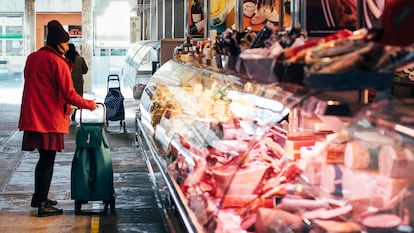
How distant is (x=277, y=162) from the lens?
4.31 metres

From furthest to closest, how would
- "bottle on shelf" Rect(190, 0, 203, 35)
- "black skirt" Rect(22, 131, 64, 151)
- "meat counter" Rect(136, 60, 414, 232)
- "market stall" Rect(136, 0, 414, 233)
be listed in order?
"bottle on shelf" Rect(190, 0, 203, 35), "black skirt" Rect(22, 131, 64, 151), "meat counter" Rect(136, 60, 414, 232), "market stall" Rect(136, 0, 414, 233)

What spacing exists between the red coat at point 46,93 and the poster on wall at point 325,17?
2.87 meters

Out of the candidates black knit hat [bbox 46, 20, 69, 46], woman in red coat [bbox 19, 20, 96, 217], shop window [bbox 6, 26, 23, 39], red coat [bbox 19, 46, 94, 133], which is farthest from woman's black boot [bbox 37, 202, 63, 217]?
shop window [bbox 6, 26, 23, 39]

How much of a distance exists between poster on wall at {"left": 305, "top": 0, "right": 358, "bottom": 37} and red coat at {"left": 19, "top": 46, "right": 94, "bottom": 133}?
9.40ft

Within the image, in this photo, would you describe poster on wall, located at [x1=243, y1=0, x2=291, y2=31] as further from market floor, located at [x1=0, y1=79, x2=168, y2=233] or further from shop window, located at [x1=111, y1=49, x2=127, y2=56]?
shop window, located at [x1=111, y1=49, x2=127, y2=56]

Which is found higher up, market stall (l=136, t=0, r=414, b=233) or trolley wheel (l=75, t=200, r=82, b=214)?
market stall (l=136, t=0, r=414, b=233)

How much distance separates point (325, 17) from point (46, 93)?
3.15 m

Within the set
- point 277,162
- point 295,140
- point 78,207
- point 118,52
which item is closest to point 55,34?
point 78,207

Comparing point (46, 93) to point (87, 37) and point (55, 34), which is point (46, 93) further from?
point (87, 37)

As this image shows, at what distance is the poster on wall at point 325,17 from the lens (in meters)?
4.67

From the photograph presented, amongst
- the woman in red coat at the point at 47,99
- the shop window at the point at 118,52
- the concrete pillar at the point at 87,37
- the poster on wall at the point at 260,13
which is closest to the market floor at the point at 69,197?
the woman in red coat at the point at 47,99

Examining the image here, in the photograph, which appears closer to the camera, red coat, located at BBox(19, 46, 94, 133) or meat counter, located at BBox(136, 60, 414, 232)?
meat counter, located at BBox(136, 60, 414, 232)

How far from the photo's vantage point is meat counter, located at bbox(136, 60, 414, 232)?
3.00m

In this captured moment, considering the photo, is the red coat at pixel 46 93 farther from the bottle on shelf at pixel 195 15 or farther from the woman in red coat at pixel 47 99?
the bottle on shelf at pixel 195 15
